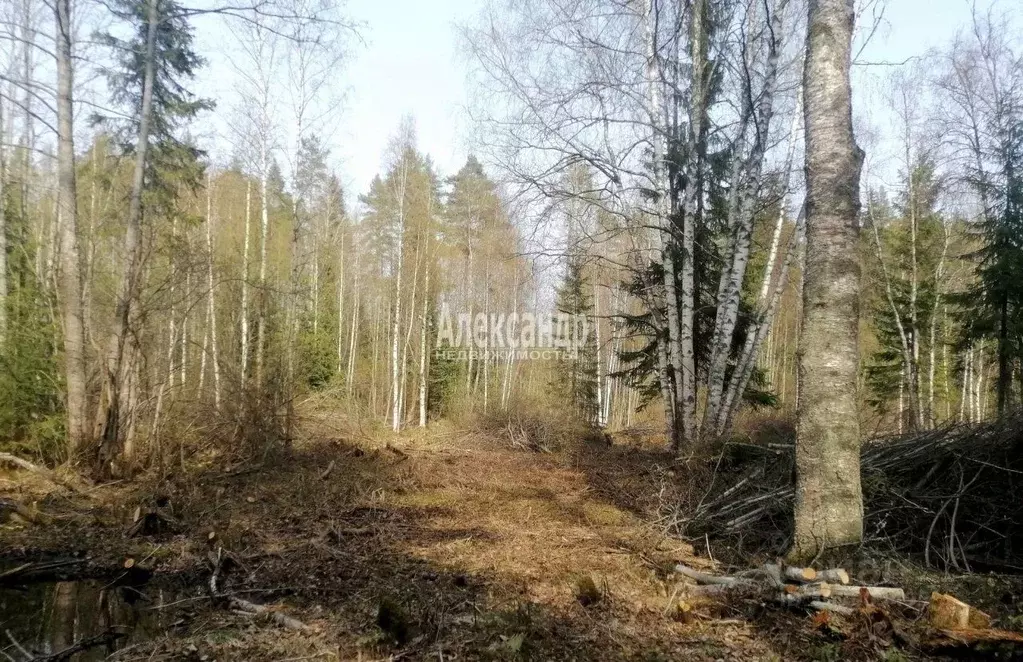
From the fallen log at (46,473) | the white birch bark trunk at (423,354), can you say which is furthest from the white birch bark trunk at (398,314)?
the fallen log at (46,473)

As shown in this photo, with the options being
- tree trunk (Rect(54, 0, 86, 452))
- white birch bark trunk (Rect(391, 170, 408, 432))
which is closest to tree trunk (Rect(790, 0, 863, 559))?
tree trunk (Rect(54, 0, 86, 452))

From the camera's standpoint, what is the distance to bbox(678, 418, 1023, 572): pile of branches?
4.40 metres

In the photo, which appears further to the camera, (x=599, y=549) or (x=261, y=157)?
(x=261, y=157)

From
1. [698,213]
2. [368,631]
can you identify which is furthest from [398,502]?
[698,213]

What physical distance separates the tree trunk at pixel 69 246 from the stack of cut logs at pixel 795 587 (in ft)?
26.3

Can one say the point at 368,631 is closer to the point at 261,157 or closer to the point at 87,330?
the point at 87,330

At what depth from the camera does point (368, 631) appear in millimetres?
3230

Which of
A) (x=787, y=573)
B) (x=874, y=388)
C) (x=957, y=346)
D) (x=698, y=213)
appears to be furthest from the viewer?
(x=874, y=388)

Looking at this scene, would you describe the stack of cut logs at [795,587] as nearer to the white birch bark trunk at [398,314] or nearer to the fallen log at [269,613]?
the fallen log at [269,613]

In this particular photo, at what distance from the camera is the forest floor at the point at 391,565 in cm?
306

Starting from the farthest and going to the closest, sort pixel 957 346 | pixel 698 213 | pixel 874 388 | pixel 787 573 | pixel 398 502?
pixel 874 388, pixel 957 346, pixel 698 213, pixel 398 502, pixel 787 573

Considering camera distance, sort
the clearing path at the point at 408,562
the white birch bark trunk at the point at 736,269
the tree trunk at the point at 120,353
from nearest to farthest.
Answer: the clearing path at the point at 408,562, the tree trunk at the point at 120,353, the white birch bark trunk at the point at 736,269

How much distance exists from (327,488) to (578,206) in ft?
20.3

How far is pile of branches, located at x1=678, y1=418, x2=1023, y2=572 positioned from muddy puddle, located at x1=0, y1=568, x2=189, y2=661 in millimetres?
4287
